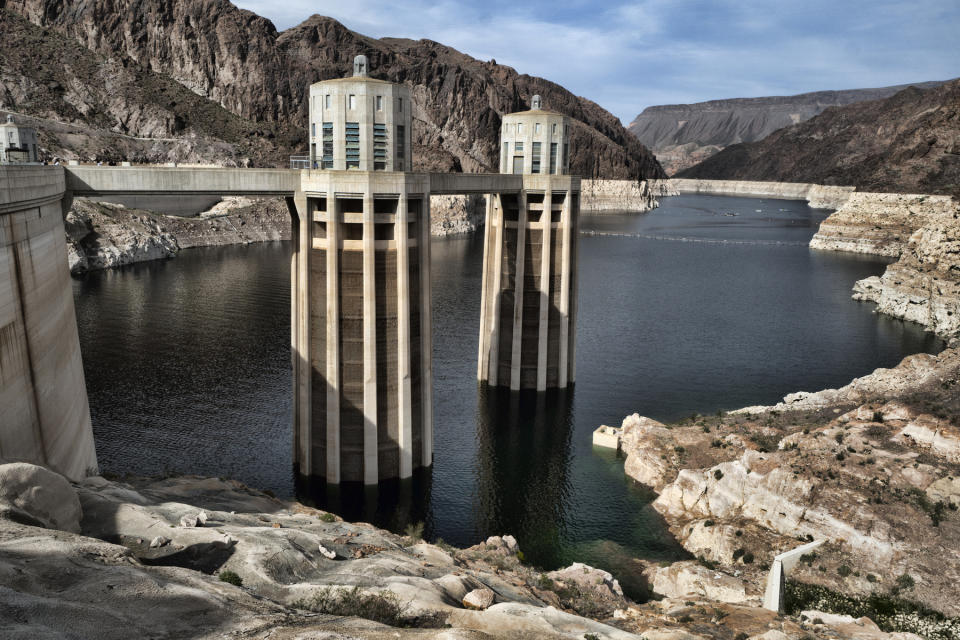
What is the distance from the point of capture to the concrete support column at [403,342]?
35.9m

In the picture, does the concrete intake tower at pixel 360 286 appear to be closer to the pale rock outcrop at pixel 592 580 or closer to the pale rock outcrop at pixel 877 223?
the pale rock outcrop at pixel 592 580

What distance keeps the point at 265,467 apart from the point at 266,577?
23.3 meters

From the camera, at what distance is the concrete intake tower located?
1389 inches

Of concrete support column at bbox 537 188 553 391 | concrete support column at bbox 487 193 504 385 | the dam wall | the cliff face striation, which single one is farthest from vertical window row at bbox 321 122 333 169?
the cliff face striation

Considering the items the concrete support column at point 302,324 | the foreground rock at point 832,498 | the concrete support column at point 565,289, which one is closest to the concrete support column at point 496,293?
the concrete support column at point 565,289

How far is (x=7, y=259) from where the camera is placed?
2338 cm

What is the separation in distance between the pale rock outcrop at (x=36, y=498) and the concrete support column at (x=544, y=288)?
3728cm

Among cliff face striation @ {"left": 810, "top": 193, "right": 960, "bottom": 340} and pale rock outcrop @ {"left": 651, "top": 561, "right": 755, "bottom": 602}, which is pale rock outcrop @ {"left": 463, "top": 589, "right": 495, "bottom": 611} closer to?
pale rock outcrop @ {"left": 651, "top": 561, "right": 755, "bottom": 602}

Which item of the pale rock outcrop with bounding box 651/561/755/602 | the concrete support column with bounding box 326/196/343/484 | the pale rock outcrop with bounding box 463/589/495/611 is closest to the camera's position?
the pale rock outcrop with bounding box 463/589/495/611

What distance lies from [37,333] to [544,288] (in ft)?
111

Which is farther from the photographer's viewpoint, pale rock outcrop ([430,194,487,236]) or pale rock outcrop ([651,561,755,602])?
pale rock outcrop ([430,194,487,236])

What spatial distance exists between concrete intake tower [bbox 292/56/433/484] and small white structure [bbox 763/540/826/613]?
18421 mm

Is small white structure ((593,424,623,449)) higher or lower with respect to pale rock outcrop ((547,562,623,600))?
higher

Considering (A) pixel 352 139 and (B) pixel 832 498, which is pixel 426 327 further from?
(B) pixel 832 498
